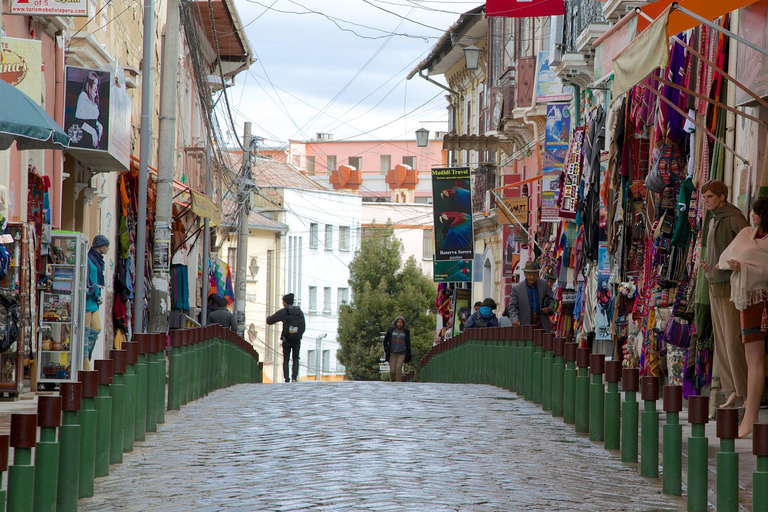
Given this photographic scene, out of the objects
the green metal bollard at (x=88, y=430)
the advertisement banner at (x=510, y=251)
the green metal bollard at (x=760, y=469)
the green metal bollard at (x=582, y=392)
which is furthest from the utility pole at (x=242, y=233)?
Answer: the green metal bollard at (x=760, y=469)

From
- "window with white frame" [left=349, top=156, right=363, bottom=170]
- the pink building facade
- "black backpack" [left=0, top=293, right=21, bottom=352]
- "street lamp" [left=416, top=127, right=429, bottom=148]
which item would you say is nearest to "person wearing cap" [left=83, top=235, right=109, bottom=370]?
"black backpack" [left=0, top=293, right=21, bottom=352]

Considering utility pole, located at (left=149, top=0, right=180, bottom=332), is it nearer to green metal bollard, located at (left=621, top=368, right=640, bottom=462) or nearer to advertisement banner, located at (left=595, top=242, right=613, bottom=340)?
advertisement banner, located at (left=595, top=242, right=613, bottom=340)

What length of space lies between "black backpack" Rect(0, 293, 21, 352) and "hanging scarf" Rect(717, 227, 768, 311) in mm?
6964

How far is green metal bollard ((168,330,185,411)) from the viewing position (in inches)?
516

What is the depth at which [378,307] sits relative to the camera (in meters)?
57.4

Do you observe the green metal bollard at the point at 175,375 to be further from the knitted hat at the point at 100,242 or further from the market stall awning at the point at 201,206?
the market stall awning at the point at 201,206

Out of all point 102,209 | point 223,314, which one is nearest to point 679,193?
point 223,314

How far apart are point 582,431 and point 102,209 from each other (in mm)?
15031

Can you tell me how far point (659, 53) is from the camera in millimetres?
9836

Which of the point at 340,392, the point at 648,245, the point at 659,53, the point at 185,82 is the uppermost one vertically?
the point at 185,82

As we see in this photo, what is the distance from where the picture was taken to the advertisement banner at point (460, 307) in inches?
1631

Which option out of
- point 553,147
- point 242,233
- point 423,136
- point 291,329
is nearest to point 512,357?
point 291,329

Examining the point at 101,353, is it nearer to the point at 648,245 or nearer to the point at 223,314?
the point at 223,314

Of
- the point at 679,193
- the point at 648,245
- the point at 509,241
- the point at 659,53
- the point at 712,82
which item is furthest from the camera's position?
the point at 509,241
